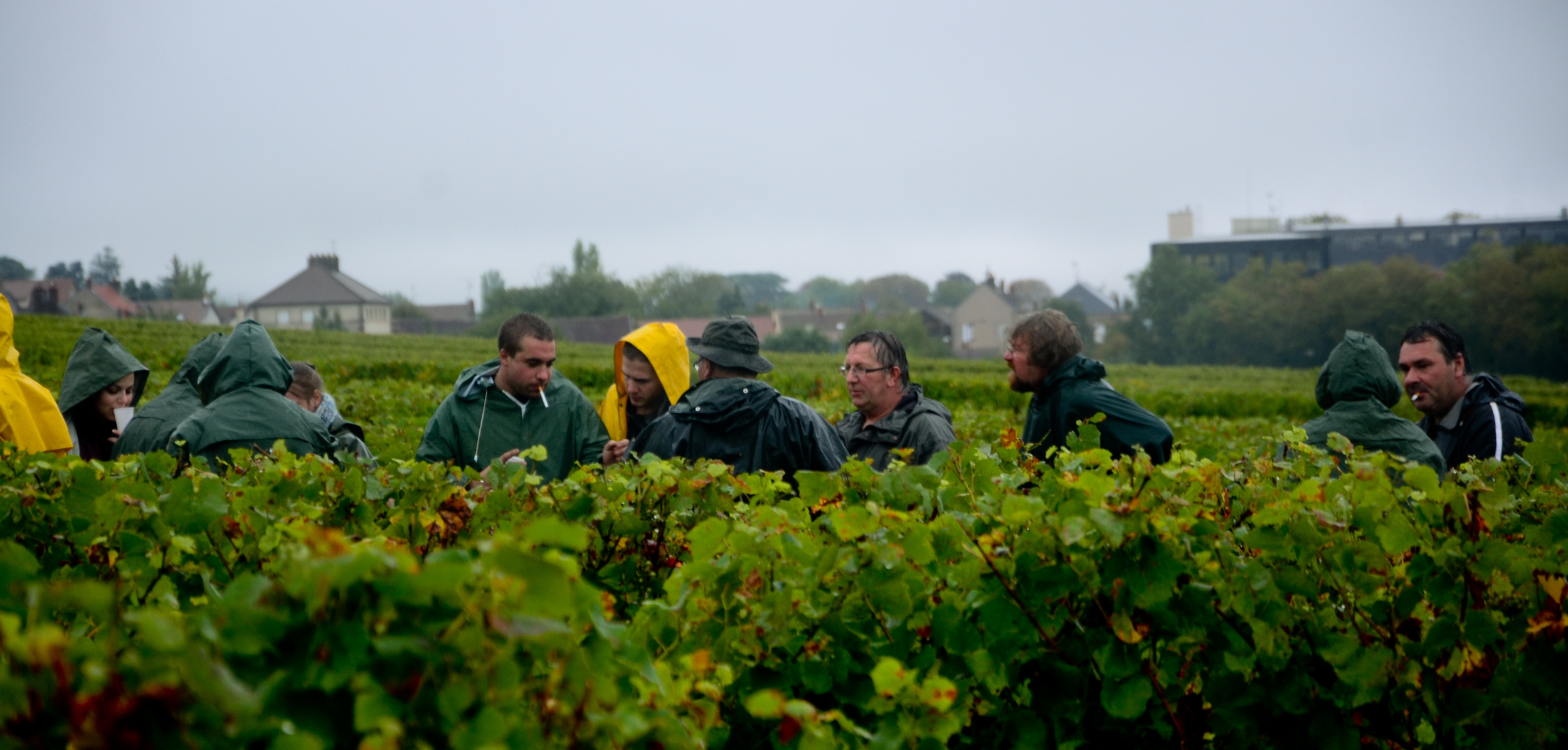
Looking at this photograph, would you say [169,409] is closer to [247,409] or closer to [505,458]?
[247,409]

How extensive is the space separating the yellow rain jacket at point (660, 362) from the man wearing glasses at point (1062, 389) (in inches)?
68.7

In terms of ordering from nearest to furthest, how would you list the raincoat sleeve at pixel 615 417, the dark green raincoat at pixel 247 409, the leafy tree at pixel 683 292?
the dark green raincoat at pixel 247 409, the raincoat sleeve at pixel 615 417, the leafy tree at pixel 683 292

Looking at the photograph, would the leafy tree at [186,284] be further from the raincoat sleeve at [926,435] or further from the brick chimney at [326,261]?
the raincoat sleeve at [926,435]

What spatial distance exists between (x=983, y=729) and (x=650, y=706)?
83 cm

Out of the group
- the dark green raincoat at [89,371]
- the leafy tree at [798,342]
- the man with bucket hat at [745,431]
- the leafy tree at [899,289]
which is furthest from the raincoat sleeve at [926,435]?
the leafy tree at [899,289]

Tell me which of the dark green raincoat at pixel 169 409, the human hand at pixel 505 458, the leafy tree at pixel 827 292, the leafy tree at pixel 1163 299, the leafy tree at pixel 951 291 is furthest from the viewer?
the leafy tree at pixel 827 292

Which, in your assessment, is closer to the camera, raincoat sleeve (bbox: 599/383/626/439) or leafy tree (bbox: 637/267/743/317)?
raincoat sleeve (bbox: 599/383/626/439)

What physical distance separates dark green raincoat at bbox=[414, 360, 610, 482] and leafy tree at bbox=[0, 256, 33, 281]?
9257 cm

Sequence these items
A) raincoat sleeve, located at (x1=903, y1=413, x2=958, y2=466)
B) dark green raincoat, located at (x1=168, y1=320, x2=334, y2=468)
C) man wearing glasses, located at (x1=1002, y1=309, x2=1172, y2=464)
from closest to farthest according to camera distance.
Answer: dark green raincoat, located at (x1=168, y1=320, x2=334, y2=468) < man wearing glasses, located at (x1=1002, y1=309, x2=1172, y2=464) < raincoat sleeve, located at (x1=903, y1=413, x2=958, y2=466)

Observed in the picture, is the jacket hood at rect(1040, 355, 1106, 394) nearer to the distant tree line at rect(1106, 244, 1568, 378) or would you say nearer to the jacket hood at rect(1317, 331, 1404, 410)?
the jacket hood at rect(1317, 331, 1404, 410)

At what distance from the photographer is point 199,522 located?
89.8 inches

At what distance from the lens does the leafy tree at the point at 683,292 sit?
82.4m

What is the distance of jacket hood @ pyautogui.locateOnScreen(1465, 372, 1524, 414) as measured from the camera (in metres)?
5.13

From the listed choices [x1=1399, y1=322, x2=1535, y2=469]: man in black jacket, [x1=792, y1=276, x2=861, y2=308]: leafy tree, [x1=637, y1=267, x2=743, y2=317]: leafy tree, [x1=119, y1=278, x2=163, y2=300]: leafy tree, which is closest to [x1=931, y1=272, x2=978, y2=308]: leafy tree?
[x1=792, y1=276, x2=861, y2=308]: leafy tree
